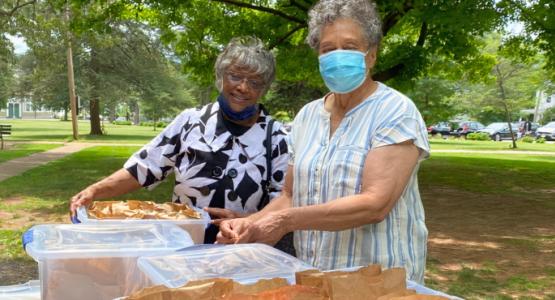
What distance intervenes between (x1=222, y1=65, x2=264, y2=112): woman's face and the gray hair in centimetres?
2

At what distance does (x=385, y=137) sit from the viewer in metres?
1.86

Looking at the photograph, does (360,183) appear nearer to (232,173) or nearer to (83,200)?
(232,173)

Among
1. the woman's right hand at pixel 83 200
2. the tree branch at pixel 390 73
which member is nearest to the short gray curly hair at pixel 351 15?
the woman's right hand at pixel 83 200

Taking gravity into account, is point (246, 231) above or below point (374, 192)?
below

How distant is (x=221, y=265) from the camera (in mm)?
1633

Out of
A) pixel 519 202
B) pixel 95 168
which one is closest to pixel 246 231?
pixel 519 202

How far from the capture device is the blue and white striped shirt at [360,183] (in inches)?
74.2

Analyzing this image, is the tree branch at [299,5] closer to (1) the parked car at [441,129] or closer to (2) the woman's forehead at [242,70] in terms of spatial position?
(2) the woman's forehead at [242,70]

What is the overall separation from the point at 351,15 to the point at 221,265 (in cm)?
90

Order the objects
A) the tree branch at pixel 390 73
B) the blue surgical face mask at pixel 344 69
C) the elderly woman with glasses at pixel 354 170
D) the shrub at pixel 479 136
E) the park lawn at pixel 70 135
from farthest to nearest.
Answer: the shrub at pixel 479 136 → the park lawn at pixel 70 135 → the tree branch at pixel 390 73 → the blue surgical face mask at pixel 344 69 → the elderly woman with glasses at pixel 354 170

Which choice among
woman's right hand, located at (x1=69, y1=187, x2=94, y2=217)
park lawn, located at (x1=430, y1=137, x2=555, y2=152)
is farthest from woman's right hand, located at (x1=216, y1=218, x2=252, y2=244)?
park lawn, located at (x1=430, y1=137, x2=555, y2=152)

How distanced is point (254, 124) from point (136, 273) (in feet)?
3.91

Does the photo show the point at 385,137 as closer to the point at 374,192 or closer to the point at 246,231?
the point at 374,192

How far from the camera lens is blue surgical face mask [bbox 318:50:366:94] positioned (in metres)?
1.94
